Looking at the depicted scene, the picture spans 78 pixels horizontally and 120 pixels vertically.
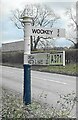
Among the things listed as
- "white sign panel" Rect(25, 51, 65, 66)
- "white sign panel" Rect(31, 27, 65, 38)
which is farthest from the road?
"white sign panel" Rect(31, 27, 65, 38)

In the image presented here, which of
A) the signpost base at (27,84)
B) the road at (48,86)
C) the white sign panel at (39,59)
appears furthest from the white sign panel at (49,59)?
the road at (48,86)

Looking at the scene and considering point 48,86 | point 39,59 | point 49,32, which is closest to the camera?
point 39,59

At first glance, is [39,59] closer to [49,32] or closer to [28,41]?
[28,41]

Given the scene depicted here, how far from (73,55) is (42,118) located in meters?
30.2

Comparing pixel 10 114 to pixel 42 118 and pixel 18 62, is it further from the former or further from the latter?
pixel 18 62

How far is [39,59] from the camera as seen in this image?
5.64 metres

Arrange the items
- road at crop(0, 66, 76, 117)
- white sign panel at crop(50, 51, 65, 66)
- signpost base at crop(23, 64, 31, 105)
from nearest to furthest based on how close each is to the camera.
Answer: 1. white sign panel at crop(50, 51, 65, 66)
2. signpost base at crop(23, 64, 31, 105)
3. road at crop(0, 66, 76, 117)

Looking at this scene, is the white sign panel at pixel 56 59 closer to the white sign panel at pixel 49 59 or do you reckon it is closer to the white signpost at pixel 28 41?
the white sign panel at pixel 49 59

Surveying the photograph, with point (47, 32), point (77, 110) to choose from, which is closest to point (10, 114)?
point (47, 32)

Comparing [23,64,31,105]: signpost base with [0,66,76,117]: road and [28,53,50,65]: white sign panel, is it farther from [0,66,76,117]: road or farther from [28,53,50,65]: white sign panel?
[0,66,76,117]: road

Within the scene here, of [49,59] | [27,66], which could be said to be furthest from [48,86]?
[49,59]

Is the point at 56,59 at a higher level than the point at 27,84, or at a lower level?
higher

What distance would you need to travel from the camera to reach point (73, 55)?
3459 centimetres

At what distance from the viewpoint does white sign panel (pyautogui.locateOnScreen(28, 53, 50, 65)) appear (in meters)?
5.54
